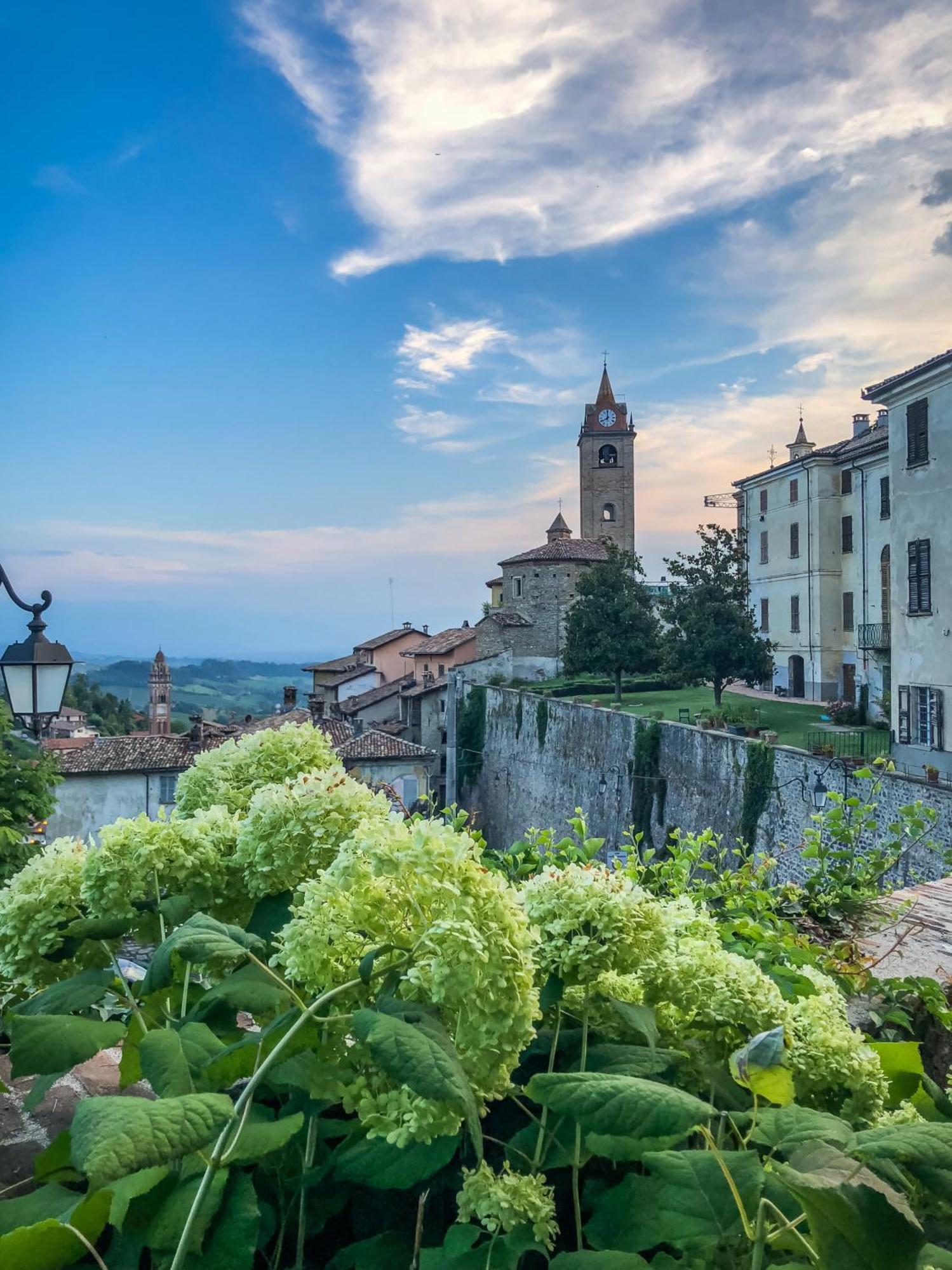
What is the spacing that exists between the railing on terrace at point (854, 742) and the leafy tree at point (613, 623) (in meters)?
13.7

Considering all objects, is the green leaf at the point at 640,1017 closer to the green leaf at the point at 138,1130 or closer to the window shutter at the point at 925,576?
the green leaf at the point at 138,1130

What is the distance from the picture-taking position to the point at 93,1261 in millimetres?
1059

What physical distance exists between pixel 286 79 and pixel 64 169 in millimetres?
3447

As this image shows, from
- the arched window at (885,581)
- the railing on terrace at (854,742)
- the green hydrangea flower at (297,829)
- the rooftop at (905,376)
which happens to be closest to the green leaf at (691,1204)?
the green hydrangea flower at (297,829)

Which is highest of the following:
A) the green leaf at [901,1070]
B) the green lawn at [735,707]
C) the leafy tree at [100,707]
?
the green leaf at [901,1070]

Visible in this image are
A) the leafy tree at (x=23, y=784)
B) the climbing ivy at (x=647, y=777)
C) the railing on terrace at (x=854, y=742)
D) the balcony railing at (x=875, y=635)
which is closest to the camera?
the leafy tree at (x=23, y=784)

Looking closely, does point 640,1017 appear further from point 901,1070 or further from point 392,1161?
point 901,1070

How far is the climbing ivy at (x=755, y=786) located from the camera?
59.3ft

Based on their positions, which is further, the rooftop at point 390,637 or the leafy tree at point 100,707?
the leafy tree at point 100,707

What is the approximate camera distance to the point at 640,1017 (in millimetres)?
1113

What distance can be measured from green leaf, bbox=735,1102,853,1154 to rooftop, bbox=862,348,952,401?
2058cm

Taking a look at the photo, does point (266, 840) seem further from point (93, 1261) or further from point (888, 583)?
point (888, 583)

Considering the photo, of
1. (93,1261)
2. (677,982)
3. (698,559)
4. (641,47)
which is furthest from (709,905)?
(698,559)

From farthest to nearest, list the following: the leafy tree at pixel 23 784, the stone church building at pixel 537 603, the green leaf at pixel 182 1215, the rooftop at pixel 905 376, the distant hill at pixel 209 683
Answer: the distant hill at pixel 209 683, the stone church building at pixel 537 603, the rooftop at pixel 905 376, the leafy tree at pixel 23 784, the green leaf at pixel 182 1215
